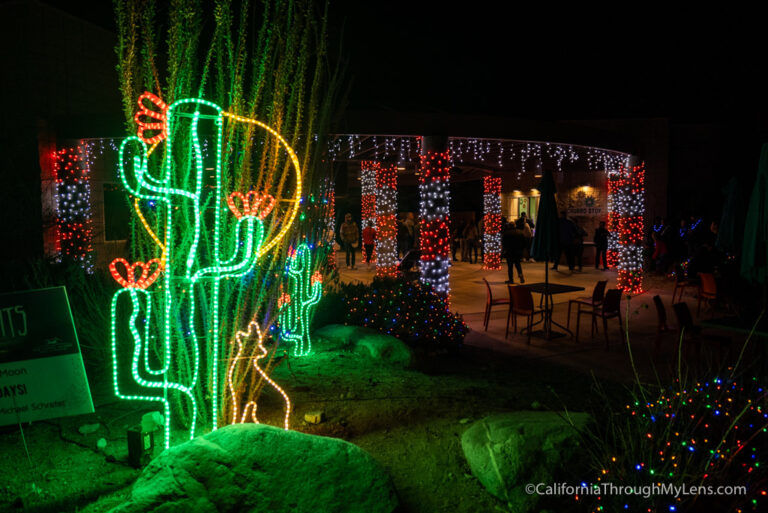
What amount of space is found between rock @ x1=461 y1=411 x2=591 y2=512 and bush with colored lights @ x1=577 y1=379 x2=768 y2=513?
0.62 ft

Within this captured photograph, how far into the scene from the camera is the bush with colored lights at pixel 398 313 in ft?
20.3

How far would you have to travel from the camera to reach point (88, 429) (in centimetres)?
381

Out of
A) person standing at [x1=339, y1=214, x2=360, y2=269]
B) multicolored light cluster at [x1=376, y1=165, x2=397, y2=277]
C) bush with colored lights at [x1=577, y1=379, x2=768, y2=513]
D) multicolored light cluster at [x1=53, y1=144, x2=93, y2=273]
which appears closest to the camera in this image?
bush with colored lights at [x1=577, y1=379, x2=768, y2=513]

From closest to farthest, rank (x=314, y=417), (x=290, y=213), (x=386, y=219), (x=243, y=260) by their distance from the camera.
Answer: (x=243, y=260) → (x=290, y=213) → (x=314, y=417) → (x=386, y=219)

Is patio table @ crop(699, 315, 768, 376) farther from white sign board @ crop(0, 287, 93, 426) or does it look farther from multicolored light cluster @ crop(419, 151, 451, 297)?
white sign board @ crop(0, 287, 93, 426)

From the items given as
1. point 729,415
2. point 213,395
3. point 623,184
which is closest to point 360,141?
point 623,184

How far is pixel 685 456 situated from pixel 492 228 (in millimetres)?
13268

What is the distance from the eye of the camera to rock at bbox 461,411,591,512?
9.72 ft

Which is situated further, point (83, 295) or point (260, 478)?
point (83, 295)

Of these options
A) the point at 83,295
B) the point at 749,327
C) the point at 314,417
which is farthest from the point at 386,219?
the point at 314,417

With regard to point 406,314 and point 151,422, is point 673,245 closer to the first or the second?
point 406,314

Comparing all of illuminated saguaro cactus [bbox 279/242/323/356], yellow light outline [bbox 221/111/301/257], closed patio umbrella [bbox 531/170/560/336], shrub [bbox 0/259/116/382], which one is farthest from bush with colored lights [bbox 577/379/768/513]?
shrub [bbox 0/259/116/382]

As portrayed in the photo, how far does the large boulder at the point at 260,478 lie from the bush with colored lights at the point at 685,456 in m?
1.23

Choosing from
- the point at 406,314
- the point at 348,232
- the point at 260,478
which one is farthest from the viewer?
the point at 348,232
